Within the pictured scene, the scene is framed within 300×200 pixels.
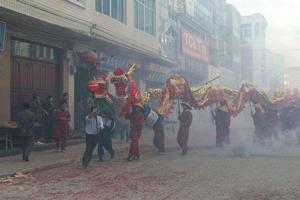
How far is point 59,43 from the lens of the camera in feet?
55.0

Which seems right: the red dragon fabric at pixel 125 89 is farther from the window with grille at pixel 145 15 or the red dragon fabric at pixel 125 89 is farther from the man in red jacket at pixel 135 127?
the window with grille at pixel 145 15

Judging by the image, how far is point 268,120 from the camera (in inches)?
662

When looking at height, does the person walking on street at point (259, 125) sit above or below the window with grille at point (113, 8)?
below

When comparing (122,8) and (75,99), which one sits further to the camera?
(122,8)

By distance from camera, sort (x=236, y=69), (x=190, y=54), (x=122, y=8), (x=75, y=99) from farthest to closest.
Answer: (x=236, y=69), (x=190, y=54), (x=122, y=8), (x=75, y=99)

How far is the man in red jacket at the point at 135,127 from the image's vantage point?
504 inches

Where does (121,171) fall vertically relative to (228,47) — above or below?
below

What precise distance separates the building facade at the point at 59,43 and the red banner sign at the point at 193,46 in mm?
9801

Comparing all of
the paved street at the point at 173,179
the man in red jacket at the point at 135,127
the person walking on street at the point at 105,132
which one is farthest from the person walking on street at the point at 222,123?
the person walking on street at the point at 105,132

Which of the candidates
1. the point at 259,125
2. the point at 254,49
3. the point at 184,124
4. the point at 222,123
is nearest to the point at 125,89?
the point at 184,124

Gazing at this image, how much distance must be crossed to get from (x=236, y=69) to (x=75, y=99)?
3932cm

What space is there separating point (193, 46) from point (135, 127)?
24.7 m


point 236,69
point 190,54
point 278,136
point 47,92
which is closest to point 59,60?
point 47,92

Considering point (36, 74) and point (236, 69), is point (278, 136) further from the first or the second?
point (236, 69)
